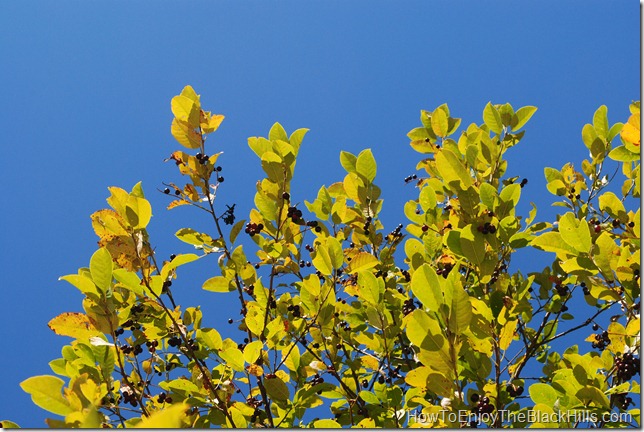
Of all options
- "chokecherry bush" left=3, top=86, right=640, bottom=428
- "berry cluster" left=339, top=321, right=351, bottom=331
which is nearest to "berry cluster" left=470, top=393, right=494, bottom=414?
"chokecherry bush" left=3, top=86, right=640, bottom=428

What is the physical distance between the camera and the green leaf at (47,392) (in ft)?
4.24

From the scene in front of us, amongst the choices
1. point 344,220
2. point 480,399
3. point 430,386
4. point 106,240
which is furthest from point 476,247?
point 106,240

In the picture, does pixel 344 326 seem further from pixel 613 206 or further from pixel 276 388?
pixel 613 206

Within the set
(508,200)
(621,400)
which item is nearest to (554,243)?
(508,200)

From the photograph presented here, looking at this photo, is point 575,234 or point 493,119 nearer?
point 575,234

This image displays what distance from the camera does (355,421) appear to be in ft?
8.29

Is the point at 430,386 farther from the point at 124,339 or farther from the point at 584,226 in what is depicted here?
the point at 124,339

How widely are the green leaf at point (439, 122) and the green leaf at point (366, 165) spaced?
794 mm

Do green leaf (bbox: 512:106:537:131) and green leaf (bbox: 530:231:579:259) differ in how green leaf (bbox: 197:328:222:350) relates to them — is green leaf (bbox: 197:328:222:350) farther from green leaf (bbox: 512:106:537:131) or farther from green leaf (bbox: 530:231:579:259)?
green leaf (bbox: 512:106:537:131)

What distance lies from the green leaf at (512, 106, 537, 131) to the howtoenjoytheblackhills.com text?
Answer: 1594 millimetres

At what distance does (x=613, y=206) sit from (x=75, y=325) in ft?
8.04

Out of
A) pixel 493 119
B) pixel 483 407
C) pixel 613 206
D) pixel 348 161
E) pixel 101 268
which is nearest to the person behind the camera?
pixel 101 268

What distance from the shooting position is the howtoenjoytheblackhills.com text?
1695 millimetres

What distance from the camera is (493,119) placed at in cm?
294
